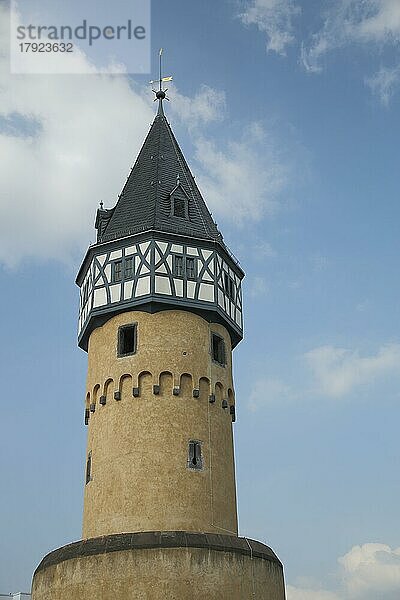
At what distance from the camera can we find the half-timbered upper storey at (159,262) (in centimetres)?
2992

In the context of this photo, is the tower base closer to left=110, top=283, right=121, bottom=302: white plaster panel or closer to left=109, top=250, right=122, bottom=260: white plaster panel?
left=110, top=283, right=121, bottom=302: white plaster panel

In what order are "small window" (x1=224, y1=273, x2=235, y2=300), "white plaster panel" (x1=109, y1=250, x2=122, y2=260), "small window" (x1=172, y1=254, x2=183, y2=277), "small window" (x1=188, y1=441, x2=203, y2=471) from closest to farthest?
"small window" (x1=188, y1=441, x2=203, y2=471) < "small window" (x1=172, y1=254, x2=183, y2=277) < "white plaster panel" (x1=109, y1=250, x2=122, y2=260) < "small window" (x1=224, y1=273, x2=235, y2=300)

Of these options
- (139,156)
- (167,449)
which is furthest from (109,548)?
(139,156)

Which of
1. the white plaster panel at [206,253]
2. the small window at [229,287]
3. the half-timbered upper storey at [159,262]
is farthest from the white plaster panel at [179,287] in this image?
the small window at [229,287]

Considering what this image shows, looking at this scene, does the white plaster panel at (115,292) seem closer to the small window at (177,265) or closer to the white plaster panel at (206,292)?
the small window at (177,265)

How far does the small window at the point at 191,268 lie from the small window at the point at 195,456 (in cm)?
622

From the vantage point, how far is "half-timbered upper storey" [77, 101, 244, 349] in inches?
1178

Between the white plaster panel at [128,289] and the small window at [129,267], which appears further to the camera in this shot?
the small window at [129,267]

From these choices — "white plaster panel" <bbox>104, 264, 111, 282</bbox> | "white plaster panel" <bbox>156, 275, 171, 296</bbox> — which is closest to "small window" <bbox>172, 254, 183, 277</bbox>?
"white plaster panel" <bbox>156, 275, 171, 296</bbox>

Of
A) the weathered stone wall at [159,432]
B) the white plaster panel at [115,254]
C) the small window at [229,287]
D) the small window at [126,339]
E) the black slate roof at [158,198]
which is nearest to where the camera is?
the weathered stone wall at [159,432]

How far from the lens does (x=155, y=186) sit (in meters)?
33.7

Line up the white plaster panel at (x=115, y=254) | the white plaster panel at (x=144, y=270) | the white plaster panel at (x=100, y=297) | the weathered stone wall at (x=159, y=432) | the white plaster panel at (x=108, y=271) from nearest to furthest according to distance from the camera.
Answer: the weathered stone wall at (x=159, y=432) → the white plaster panel at (x=144, y=270) → the white plaster panel at (x=100, y=297) → the white plaster panel at (x=108, y=271) → the white plaster panel at (x=115, y=254)

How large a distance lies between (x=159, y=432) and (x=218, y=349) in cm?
456

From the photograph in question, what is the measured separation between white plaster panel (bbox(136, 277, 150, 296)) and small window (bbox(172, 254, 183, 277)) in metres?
1.13
